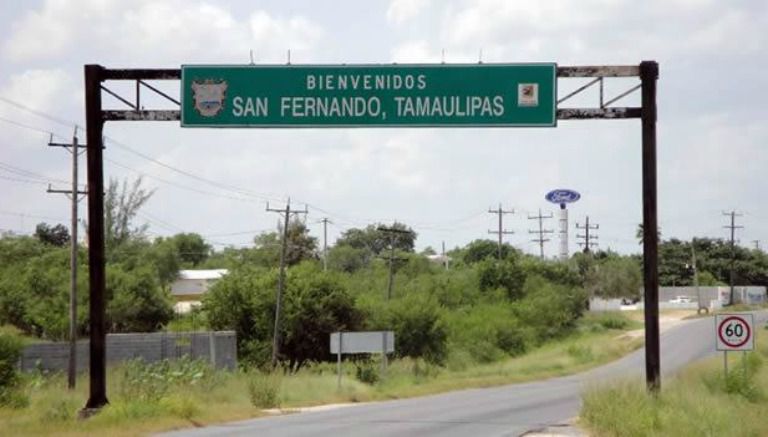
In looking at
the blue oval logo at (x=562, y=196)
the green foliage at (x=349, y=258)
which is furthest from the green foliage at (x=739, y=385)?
the green foliage at (x=349, y=258)

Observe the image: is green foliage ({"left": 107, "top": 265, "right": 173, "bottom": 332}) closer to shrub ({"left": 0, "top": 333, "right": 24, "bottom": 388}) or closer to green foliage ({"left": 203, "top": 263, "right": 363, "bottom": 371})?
green foliage ({"left": 203, "top": 263, "right": 363, "bottom": 371})

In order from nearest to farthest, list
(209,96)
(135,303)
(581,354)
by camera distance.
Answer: (209,96) < (135,303) < (581,354)

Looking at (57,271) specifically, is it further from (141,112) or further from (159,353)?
(141,112)

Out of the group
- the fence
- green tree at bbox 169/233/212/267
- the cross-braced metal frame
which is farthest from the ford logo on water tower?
the cross-braced metal frame

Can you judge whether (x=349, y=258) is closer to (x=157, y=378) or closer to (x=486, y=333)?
(x=486, y=333)

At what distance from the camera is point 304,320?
188 ft

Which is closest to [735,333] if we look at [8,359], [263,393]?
[263,393]

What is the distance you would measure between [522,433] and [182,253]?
431 feet

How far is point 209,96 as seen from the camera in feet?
71.1

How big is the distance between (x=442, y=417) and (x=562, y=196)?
10113 cm

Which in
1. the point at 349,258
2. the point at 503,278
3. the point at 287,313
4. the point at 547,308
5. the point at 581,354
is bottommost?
the point at 581,354

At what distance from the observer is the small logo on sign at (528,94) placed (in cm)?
2112

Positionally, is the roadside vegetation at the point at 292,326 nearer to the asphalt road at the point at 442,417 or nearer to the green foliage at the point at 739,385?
the asphalt road at the point at 442,417

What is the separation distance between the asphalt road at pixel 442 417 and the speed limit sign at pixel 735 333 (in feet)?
7.15
